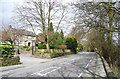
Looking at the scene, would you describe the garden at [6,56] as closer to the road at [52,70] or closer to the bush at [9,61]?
the bush at [9,61]

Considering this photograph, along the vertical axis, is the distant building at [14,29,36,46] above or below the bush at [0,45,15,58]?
above

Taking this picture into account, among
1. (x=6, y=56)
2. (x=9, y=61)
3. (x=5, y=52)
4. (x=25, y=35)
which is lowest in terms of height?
(x=9, y=61)

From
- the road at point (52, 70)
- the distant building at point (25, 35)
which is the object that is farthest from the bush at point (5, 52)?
the distant building at point (25, 35)

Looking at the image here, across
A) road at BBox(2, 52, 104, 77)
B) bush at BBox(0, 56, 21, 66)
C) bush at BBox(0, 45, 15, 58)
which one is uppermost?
bush at BBox(0, 45, 15, 58)

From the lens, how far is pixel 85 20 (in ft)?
17.9

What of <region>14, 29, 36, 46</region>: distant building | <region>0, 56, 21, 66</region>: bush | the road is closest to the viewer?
the road

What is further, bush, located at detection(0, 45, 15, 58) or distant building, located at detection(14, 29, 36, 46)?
distant building, located at detection(14, 29, 36, 46)

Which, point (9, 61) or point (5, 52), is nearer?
point (5, 52)

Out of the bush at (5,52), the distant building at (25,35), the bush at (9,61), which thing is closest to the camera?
the bush at (9,61)

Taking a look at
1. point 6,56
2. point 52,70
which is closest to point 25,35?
point 6,56

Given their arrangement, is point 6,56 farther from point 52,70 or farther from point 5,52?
point 52,70

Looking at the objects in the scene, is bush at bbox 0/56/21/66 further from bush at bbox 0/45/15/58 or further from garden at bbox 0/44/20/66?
bush at bbox 0/45/15/58

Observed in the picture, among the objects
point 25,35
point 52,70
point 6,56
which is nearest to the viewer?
point 52,70

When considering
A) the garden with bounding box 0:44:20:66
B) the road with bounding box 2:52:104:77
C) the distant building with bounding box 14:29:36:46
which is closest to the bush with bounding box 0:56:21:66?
the garden with bounding box 0:44:20:66
